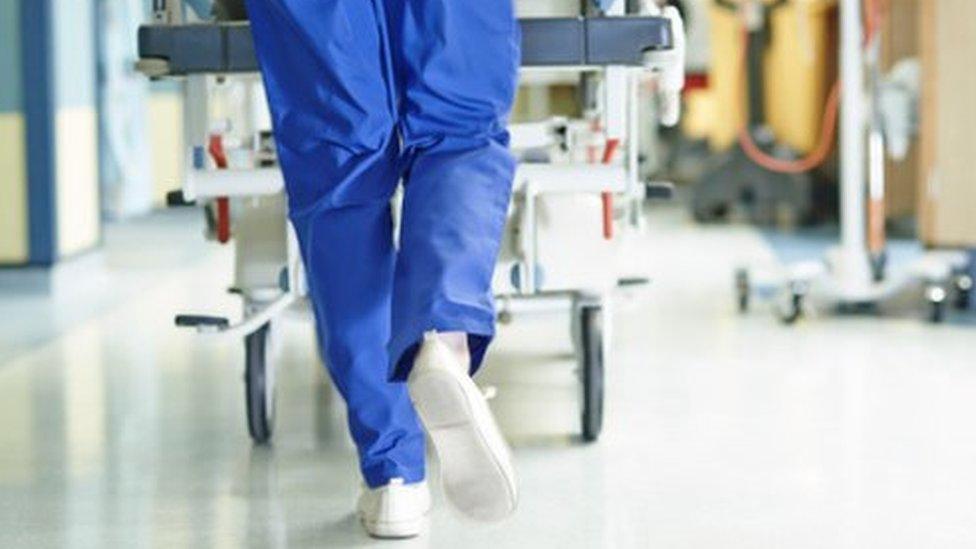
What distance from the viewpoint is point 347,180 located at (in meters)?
2.24

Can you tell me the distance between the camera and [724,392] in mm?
3547

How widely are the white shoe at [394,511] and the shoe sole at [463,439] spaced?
403 millimetres

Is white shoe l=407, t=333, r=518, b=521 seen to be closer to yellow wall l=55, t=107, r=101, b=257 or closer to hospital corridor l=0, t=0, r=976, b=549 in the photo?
hospital corridor l=0, t=0, r=976, b=549

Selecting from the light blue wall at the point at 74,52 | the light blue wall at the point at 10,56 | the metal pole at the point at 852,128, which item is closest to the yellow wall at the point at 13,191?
the light blue wall at the point at 10,56

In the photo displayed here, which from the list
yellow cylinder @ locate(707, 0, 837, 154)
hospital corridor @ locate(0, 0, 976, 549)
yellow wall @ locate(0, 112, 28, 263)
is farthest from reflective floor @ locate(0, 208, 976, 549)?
yellow cylinder @ locate(707, 0, 837, 154)

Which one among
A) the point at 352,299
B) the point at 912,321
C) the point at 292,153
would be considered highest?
the point at 292,153

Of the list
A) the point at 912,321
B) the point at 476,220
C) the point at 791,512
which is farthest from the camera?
the point at 912,321

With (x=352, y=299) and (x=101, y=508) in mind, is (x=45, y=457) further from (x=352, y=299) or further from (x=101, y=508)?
(x=352, y=299)

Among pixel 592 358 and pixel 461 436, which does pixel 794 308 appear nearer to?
pixel 592 358

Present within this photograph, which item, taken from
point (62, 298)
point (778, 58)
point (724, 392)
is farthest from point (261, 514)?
point (778, 58)

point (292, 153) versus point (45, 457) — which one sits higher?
point (292, 153)

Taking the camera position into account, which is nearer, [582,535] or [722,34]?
[582,535]

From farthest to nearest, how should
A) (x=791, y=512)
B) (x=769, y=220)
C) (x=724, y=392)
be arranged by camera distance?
(x=769, y=220), (x=724, y=392), (x=791, y=512)

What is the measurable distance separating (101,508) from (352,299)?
1.82ft
